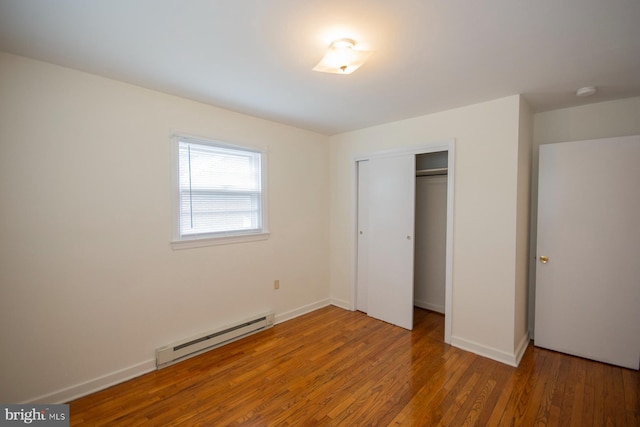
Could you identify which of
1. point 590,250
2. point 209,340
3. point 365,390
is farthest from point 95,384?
point 590,250

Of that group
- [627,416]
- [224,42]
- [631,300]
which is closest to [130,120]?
[224,42]

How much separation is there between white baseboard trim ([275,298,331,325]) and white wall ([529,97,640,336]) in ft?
8.09

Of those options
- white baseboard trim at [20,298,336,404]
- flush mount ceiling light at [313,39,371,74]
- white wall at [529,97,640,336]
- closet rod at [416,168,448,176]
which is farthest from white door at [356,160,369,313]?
white baseboard trim at [20,298,336,404]

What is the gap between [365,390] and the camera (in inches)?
87.3

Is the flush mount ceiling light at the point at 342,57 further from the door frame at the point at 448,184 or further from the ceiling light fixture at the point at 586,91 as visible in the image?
the ceiling light fixture at the point at 586,91

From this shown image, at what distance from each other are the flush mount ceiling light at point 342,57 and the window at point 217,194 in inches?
60.5

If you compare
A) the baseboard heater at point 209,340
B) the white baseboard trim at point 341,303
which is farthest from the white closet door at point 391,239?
the baseboard heater at point 209,340

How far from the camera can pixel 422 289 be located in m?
4.00

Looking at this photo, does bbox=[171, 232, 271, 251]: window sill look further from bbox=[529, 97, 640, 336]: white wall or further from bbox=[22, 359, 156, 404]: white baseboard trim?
bbox=[529, 97, 640, 336]: white wall

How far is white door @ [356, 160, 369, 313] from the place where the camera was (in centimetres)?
376

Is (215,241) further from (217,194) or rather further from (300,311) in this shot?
(300,311)

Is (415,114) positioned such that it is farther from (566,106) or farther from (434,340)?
(434,340)

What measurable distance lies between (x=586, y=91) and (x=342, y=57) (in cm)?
218

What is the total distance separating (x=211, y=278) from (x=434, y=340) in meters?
2.45
